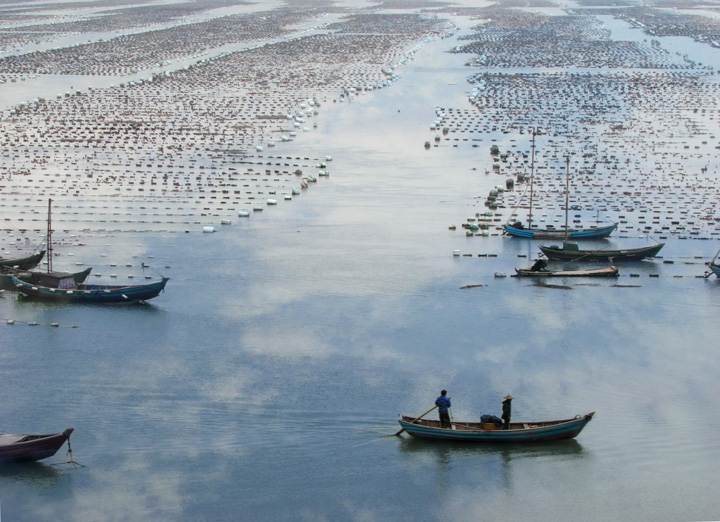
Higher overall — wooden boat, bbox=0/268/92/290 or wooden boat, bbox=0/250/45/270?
wooden boat, bbox=0/250/45/270

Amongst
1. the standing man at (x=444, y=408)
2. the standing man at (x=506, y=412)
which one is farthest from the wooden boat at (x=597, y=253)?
the standing man at (x=444, y=408)

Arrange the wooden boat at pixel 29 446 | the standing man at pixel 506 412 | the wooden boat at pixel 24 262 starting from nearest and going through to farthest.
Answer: the wooden boat at pixel 29 446 < the standing man at pixel 506 412 < the wooden boat at pixel 24 262

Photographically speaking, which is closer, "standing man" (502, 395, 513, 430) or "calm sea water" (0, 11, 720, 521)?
"calm sea water" (0, 11, 720, 521)

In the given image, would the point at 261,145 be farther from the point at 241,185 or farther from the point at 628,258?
the point at 628,258

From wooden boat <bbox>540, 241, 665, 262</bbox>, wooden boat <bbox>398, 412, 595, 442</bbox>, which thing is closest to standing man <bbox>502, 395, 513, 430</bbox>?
wooden boat <bbox>398, 412, 595, 442</bbox>

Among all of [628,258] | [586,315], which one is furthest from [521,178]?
[586,315]

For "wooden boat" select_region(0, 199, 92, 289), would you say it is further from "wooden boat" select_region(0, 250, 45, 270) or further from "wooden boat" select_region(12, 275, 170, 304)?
"wooden boat" select_region(0, 250, 45, 270)

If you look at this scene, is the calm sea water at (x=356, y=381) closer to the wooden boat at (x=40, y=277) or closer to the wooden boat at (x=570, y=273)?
the wooden boat at (x=570, y=273)
